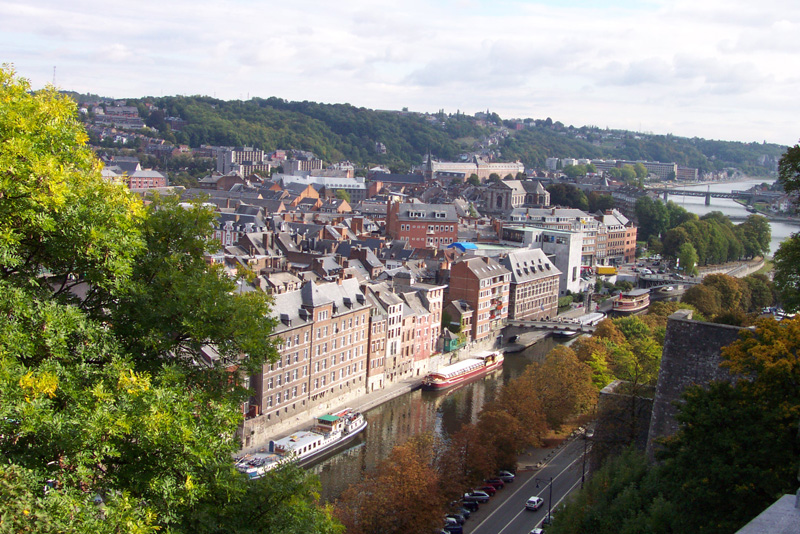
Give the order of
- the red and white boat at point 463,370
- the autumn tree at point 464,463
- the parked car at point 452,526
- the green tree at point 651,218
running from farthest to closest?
1. the green tree at point 651,218
2. the red and white boat at point 463,370
3. the autumn tree at point 464,463
4. the parked car at point 452,526

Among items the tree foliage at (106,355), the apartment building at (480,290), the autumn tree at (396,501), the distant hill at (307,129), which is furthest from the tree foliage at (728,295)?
the distant hill at (307,129)

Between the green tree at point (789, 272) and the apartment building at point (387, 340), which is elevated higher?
the green tree at point (789, 272)

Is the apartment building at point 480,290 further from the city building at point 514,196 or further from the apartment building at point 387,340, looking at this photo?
the city building at point 514,196

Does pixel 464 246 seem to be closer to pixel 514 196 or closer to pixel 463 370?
pixel 463 370

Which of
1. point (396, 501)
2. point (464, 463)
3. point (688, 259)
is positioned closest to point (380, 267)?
point (464, 463)

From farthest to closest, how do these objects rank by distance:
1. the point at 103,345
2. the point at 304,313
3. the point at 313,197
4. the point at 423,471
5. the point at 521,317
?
the point at 313,197 → the point at 521,317 → the point at 304,313 → the point at 423,471 → the point at 103,345

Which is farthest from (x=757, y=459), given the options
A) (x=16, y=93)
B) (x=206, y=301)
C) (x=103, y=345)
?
(x=16, y=93)

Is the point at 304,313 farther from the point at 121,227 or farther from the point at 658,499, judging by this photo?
the point at 121,227
